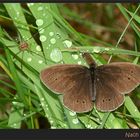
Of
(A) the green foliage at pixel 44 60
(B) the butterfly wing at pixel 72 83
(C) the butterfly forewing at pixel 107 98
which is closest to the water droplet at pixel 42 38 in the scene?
(A) the green foliage at pixel 44 60

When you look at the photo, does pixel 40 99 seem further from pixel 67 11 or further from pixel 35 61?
pixel 67 11

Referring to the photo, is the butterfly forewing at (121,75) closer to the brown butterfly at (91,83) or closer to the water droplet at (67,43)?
the brown butterfly at (91,83)

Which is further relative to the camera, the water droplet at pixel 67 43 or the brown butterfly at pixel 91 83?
the water droplet at pixel 67 43

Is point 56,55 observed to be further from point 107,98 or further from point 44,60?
Result: point 107,98

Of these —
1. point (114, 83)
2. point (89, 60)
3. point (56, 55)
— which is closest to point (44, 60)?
point (56, 55)

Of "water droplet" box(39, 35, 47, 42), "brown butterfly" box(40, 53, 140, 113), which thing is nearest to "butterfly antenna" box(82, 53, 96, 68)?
"brown butterfly" box(40, 53, 140, 113)

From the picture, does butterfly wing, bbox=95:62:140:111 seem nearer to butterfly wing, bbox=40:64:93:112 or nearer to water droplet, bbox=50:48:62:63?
butterfly wing, bbox=40:64:93:112
